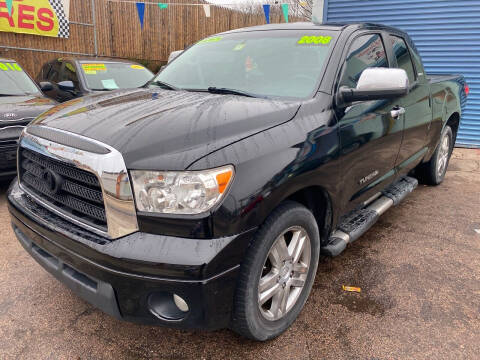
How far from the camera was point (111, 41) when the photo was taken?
1115cm

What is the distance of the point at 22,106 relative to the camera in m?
4.24

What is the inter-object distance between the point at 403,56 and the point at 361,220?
5.51 ft

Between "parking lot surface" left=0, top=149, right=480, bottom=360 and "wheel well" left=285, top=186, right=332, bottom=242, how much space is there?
0.50 meters

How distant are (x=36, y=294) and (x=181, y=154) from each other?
65.3 inches

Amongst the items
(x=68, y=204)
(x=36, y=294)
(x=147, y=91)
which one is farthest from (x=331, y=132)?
(x=36, y=294)

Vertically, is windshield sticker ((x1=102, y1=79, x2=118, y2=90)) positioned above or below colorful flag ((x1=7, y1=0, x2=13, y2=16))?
below

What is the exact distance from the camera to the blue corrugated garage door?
7062mm

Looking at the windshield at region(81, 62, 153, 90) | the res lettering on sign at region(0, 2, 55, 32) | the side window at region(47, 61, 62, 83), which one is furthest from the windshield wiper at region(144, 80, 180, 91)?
the res lettering on sign at region(0, 2, 55, 32)

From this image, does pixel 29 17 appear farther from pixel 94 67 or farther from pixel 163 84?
pixel 163 84

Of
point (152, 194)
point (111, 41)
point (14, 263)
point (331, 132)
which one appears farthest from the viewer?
point (111, 41)

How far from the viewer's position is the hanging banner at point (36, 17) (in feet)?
30.0

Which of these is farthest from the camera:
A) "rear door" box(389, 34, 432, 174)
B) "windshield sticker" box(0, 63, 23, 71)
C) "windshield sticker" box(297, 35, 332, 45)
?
"windshield sticker" box(0, 63, 23, 71)

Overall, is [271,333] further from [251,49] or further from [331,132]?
[251,49]

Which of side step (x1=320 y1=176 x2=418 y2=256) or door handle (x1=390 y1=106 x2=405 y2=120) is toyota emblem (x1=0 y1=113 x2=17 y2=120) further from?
door handle (x1=390 y1=106 x2=405 y2=120)
